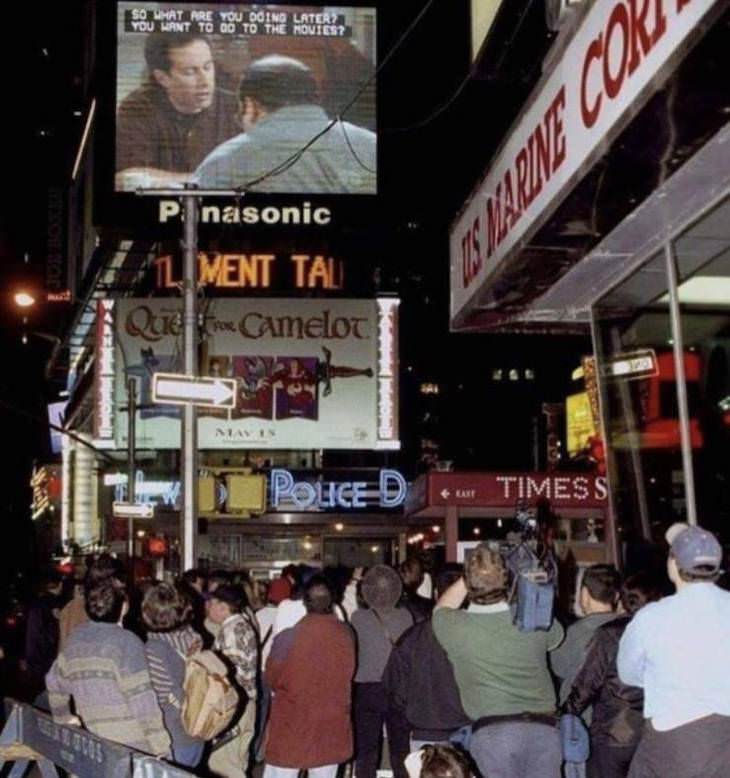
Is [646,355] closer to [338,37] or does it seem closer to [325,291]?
[338,37]

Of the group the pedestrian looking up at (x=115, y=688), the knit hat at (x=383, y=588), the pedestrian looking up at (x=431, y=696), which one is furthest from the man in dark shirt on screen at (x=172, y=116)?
the pedestrian looking up at (x=115, y=688)

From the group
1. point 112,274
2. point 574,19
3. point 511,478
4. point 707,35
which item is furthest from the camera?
point 112,274

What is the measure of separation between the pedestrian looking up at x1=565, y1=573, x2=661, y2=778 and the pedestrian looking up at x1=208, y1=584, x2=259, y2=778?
2481 millimetres

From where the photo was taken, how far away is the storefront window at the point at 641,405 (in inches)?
338

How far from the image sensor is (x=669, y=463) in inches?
342

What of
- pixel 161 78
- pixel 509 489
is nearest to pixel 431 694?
pixel 509 489

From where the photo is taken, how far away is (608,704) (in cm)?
738

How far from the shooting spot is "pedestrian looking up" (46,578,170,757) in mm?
7598

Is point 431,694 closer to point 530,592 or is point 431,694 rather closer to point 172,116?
point 530,592

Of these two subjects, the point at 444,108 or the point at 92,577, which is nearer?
the point at 92,577

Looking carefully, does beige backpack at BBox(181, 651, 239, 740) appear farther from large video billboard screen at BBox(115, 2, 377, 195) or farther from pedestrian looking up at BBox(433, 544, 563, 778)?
large video billboard screen at BBox(115, 2, 377, 195)

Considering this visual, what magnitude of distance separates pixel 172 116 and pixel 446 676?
29209mm

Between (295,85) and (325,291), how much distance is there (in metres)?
6.58

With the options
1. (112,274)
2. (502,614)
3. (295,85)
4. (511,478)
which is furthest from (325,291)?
(502,614)
